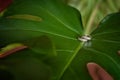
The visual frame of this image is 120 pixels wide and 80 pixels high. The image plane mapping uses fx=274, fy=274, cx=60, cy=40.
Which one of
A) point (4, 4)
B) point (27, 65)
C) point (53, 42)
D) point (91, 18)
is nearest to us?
point (27, 65)

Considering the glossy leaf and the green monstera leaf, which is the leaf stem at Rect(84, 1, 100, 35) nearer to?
the green monstera leaf

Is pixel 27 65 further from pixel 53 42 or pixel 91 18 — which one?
pixel 91 18

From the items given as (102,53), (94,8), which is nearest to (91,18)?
(94,8)

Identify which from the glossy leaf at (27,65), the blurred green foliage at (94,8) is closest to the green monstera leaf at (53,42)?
the glossy leaf at (27,65)

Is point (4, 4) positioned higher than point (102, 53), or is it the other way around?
point (4, 4)

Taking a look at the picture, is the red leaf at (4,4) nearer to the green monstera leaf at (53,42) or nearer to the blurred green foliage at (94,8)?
the green monstera leaf at (53,42)

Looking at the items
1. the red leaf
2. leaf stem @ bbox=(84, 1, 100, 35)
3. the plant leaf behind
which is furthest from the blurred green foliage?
the red leaf

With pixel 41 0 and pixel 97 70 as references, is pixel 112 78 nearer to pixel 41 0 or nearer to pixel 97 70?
pixel 97 70

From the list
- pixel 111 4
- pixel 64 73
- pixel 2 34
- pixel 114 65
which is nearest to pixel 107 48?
pixel 114 65
